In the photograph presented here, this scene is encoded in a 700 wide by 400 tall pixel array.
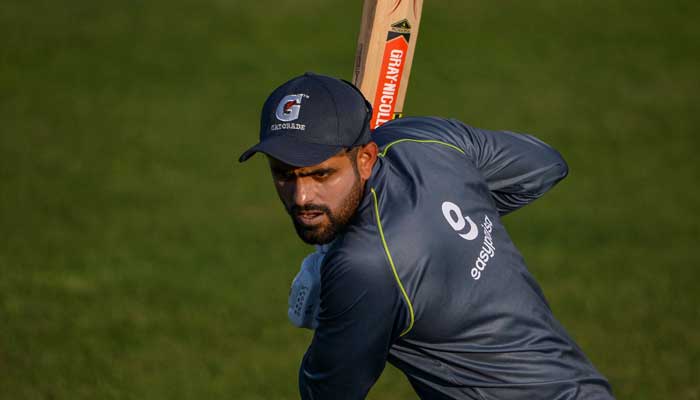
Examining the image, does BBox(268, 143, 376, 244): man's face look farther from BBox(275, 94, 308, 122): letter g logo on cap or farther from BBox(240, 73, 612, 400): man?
BBox(275, 94, 308, 122): letter g logo on cap

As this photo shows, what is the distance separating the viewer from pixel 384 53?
15.3ft

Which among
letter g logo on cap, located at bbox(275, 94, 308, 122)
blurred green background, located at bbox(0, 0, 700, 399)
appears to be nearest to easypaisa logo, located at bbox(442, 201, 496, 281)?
letter g logo on cap, located at bbox(275, 94, 308, 122)

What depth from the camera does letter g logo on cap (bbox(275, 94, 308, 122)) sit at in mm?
3469

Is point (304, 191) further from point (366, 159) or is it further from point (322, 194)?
point (366, 159)

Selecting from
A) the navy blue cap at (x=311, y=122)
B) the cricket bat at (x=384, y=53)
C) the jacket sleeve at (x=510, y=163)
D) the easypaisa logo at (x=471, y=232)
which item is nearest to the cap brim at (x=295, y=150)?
the navy blue cap at (x=311, y=122)

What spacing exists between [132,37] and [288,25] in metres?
2.32

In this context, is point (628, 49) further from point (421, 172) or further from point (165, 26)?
point (421, 172)

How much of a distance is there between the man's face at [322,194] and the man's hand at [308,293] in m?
0.32

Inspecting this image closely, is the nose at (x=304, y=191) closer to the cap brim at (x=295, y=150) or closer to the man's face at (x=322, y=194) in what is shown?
the man's face at (x=322, y=194)

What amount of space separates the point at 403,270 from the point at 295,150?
0.54 meters

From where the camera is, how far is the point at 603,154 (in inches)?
456

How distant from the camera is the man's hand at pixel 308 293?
12.7 feet

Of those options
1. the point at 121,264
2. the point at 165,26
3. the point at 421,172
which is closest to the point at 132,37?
the point at 165,26

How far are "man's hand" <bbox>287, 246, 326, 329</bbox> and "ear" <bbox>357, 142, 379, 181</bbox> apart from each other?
0.38 m
